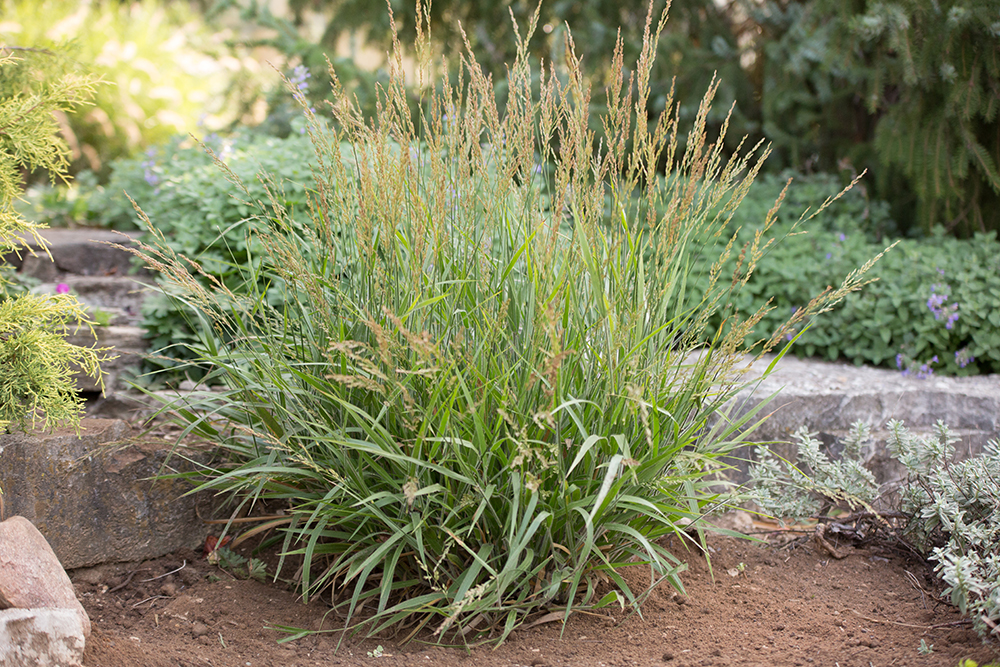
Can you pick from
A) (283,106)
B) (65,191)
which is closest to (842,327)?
(283,106)

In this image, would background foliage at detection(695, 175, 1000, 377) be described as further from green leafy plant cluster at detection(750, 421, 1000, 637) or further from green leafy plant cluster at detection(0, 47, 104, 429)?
green leafy plant cluster at detection(0, 47, 104, 429)

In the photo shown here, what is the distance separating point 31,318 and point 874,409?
299 centimetres

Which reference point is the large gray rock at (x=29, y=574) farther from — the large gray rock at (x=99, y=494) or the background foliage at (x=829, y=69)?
the background foliage at (x=829, y=69)

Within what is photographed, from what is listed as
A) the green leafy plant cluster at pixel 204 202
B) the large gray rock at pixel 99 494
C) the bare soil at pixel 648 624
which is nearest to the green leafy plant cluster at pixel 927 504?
the bare soil at pixel 648 624

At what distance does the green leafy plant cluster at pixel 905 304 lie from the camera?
3.44m

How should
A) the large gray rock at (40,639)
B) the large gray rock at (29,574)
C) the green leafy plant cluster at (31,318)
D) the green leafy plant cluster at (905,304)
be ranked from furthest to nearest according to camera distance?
the green leafy plant cluster at (905,304)
the green leafy plant cluster at (31,318)
the large gray rock at (29,574)
the large gray rock at (40,639)

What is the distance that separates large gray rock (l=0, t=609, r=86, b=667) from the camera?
153 cm

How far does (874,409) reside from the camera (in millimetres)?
3057

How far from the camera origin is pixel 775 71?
15.1 feet

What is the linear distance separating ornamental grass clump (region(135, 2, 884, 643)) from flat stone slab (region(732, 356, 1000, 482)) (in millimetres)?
1171

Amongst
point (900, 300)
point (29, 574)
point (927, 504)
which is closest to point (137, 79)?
point (29, 574)

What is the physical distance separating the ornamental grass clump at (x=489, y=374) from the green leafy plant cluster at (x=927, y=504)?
0.54m

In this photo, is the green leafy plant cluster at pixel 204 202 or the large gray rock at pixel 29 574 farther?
the green leafy plant cluster at pixel 204 202

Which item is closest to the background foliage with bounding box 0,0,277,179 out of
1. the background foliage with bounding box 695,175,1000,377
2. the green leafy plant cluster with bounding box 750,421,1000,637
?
the background foliage with bounding box 695,175,1000,377
